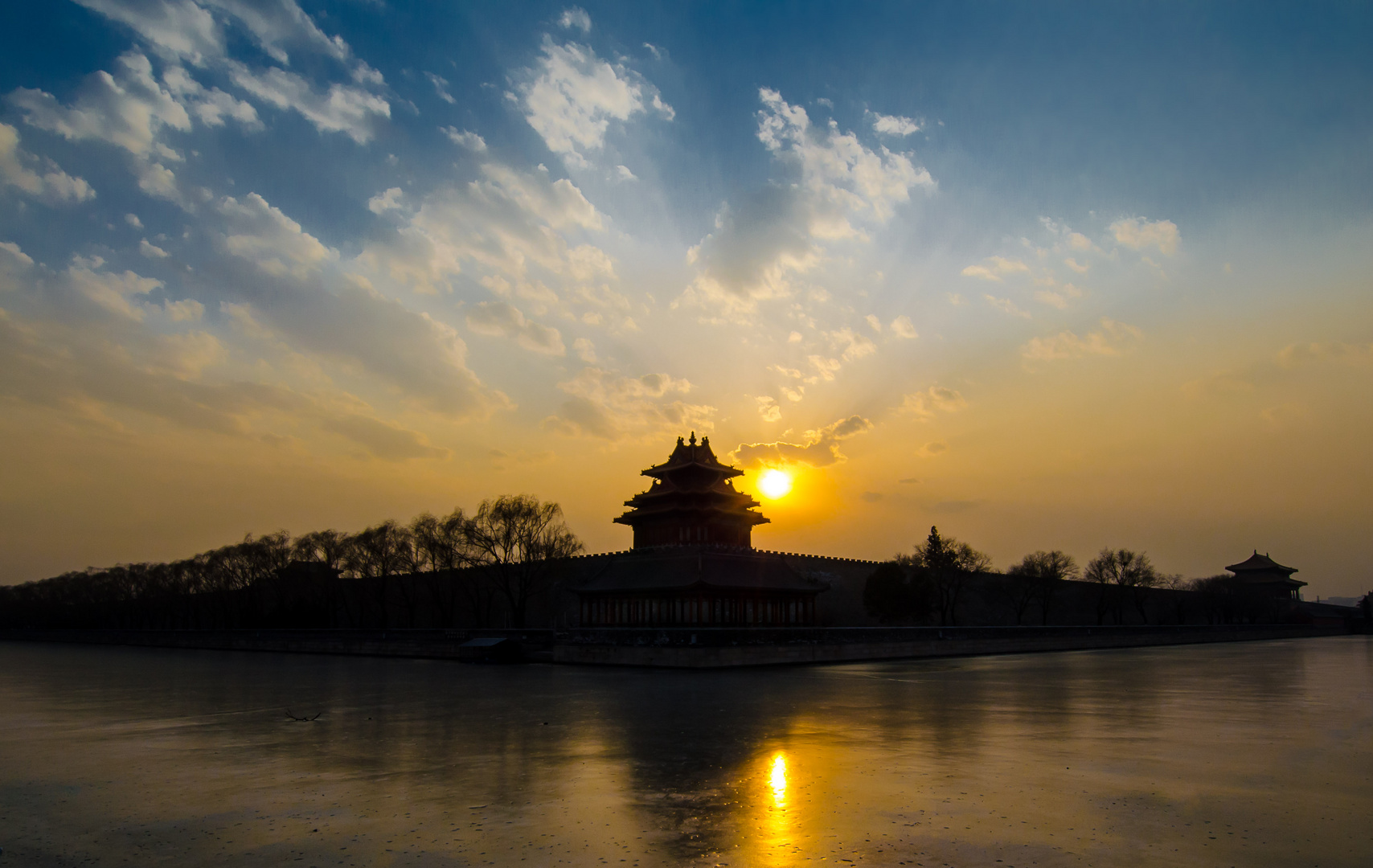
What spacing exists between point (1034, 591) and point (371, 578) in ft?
162

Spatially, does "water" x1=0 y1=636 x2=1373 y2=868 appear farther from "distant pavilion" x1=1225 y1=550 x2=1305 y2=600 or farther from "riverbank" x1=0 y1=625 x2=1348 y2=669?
"distant pavilion" x1=1225 y1=550 x2=1305 y2=600

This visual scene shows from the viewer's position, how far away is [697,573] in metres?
46.3

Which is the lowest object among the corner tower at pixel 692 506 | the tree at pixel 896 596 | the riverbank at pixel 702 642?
the riverbank at pixel 702 642

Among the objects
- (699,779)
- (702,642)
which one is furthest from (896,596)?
(699,779)

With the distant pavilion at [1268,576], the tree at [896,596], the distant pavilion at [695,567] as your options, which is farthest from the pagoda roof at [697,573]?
the distant pavilion at [1268,576]

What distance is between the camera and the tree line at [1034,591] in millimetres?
55062

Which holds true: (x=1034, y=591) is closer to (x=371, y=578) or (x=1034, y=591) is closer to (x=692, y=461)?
(x=692, y=461)

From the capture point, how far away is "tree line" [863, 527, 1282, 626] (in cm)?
5506

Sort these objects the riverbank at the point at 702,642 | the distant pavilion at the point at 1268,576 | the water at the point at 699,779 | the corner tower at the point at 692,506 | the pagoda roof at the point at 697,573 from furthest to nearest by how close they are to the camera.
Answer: the distant pavilion at the point at 1268,576
the corner tower at the point at 692,506
the pagoda roof at the point at 697,573
the riverbank at the point at 702,642
the water at the point at 699,779

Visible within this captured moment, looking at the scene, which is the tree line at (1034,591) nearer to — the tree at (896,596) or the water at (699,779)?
the tree at (896,596)

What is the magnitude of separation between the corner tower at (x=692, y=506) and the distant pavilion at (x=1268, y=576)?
67000 mm

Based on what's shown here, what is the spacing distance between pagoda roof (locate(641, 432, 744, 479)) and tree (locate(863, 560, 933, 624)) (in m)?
11.6

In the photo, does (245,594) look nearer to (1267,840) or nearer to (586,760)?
(586,760)

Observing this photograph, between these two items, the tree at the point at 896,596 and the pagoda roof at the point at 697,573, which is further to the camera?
the tree at the point at 896,596
